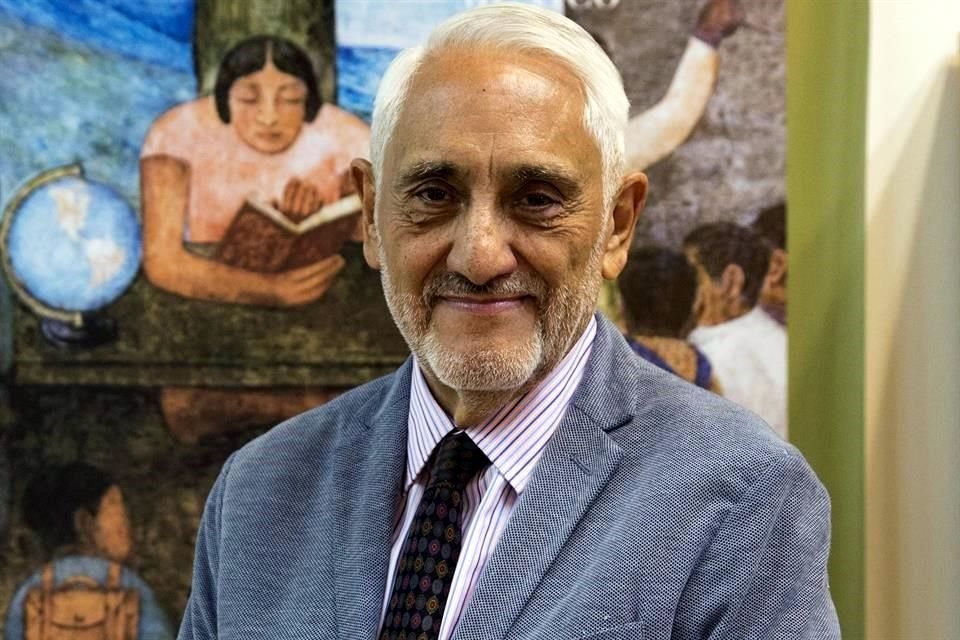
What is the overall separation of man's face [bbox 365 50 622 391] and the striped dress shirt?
7cm

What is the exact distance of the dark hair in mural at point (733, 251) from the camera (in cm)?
209

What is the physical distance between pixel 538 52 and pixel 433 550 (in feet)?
2.27

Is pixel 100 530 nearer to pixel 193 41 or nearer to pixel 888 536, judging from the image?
pixel 193 41

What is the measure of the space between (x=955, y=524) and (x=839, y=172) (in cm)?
73

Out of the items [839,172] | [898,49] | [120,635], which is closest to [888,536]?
[839,172]

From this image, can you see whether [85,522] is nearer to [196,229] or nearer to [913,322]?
[196,229]

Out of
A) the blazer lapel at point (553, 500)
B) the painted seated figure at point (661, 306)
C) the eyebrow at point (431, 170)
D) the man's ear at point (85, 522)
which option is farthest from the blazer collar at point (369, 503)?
the man's ear at point (85, 522)

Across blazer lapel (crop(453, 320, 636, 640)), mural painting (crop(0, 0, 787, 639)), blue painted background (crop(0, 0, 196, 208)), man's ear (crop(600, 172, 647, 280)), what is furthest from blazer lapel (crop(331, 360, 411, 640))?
blue painted background (crop(0, 0, 196, 208))

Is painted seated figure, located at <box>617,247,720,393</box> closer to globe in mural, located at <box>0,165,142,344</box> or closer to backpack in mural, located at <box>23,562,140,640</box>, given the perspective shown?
globe in mural, located at <box>0,165,142,344</box>

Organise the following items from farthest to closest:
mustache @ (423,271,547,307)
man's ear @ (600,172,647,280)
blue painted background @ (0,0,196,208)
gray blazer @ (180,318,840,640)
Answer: blue painted background @ (0,0,196,208) < man's ear @ (600,172,647,280) < mustache @ (423,271,547,307) < gray blazer @ (180,318,840,640)

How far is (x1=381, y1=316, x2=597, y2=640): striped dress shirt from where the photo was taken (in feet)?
4.68

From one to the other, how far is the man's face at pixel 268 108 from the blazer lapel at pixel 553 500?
88cm

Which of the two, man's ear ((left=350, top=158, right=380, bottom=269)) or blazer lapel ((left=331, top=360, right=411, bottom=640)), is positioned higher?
man's ear ((left=350, top=158, right=380, bottom=269))

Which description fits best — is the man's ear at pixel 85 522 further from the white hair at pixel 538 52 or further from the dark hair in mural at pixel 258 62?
the white hair at pixel 538 52
